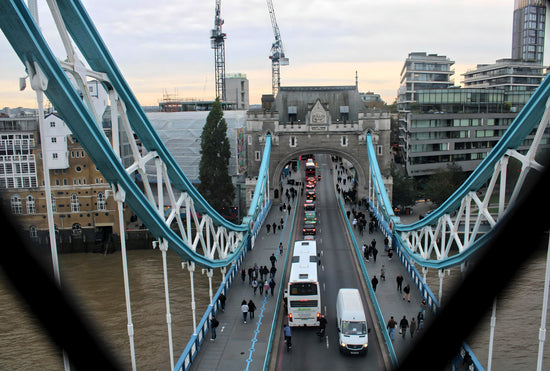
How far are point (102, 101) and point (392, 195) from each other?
83.3 feet

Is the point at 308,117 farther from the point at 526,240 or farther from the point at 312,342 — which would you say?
the point at 526,240

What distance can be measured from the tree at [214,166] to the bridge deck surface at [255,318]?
11325 mm

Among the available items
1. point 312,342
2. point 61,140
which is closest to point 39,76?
point 312,342

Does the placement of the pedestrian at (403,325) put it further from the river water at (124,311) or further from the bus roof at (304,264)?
the river water at (124,311)

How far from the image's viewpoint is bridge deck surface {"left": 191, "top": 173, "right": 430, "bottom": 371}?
16312 millimetres

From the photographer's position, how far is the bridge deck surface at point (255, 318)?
642 inches

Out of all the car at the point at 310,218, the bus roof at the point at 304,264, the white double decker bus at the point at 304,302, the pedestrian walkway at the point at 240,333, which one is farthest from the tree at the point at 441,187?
the white double decker bus at the point at 304,302

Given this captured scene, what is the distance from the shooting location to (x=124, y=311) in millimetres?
24625

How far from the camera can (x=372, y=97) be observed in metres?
137

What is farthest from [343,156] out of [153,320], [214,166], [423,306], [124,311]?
[153,320]

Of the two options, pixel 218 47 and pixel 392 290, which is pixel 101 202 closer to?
pixel 392 290

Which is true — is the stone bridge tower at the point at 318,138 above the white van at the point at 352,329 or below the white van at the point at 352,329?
above

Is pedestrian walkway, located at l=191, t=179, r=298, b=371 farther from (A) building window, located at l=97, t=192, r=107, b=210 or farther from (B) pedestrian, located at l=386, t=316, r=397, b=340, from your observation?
(A) building window, located at l=97, t=192, r=107, b=210

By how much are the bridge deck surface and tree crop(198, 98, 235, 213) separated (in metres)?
11.3
